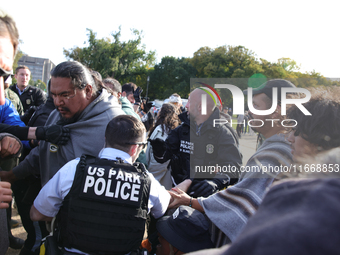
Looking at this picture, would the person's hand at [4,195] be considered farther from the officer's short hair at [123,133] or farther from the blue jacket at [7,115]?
the blue jacket at [7,115]

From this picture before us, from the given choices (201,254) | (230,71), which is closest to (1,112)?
(201,254)

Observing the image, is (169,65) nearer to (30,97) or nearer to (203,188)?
(30,97)

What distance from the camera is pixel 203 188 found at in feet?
7.70

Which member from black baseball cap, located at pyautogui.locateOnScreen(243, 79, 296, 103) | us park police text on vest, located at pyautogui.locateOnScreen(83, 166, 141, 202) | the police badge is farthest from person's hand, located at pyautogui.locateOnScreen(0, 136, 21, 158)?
black baseball cap, located at pyautogui.locateOnScreen(243, 79, 296, 103)

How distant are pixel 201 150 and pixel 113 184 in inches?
66.9

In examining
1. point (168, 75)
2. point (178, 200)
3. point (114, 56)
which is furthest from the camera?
point (168, 75)

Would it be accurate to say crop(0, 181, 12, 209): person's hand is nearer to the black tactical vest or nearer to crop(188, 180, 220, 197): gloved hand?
the black tactical vest

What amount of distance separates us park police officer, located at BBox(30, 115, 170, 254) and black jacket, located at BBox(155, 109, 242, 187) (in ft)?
4.40

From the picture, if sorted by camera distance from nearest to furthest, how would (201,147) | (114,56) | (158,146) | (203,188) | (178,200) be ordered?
(178,200)
(203,188)
(158,146)
(201,147)
(114,56)

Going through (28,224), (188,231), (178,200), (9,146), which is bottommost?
(28,224)

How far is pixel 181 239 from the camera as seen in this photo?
1.87 meters

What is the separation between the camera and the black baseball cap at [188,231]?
184cm

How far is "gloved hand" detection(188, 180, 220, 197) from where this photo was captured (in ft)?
7.63

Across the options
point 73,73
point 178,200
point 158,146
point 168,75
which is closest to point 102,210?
point 178,200
